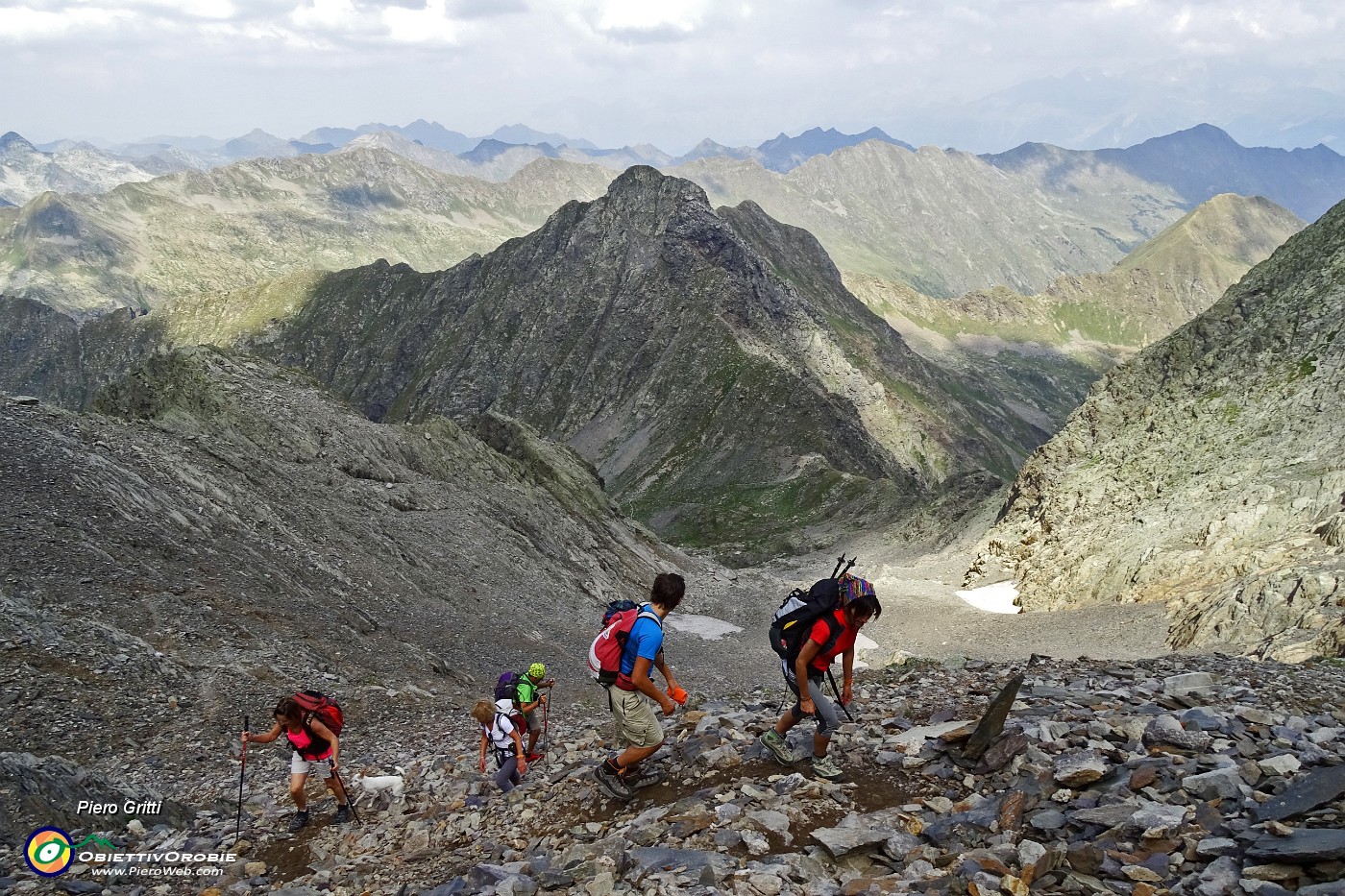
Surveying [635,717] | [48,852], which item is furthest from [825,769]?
[48,852]

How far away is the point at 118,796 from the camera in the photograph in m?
13.7

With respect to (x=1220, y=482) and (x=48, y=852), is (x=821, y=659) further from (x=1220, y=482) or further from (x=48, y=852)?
(x=1220, y=482)

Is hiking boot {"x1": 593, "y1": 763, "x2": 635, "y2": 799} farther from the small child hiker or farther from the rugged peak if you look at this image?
the rugged peak

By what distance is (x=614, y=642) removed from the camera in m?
11.8

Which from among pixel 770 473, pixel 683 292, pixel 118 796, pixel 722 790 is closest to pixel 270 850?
pixel 118 796

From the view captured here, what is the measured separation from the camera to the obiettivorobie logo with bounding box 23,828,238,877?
11.8 metres

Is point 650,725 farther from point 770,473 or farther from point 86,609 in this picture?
point 770,473

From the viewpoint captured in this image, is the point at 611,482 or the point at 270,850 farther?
the point at 611,482

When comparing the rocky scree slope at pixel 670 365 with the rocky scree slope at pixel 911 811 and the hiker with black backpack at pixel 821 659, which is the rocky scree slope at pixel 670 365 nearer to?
the rocky scree slope at pixel 911 811

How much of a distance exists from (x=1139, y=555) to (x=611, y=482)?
7674 centimetres

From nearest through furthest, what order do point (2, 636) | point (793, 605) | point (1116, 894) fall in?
point (1116, 894) < point (793, 605) < point (2, 636)

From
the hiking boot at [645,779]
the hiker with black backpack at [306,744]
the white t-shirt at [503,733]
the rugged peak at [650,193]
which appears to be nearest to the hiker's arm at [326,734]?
the hiker with black backpack at [306,744]

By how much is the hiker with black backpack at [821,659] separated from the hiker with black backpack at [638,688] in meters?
1.66

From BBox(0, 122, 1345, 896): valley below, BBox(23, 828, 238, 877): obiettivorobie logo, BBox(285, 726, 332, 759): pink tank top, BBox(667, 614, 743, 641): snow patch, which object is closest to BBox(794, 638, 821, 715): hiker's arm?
BBox(0, 122, 1345, 896): valley below
